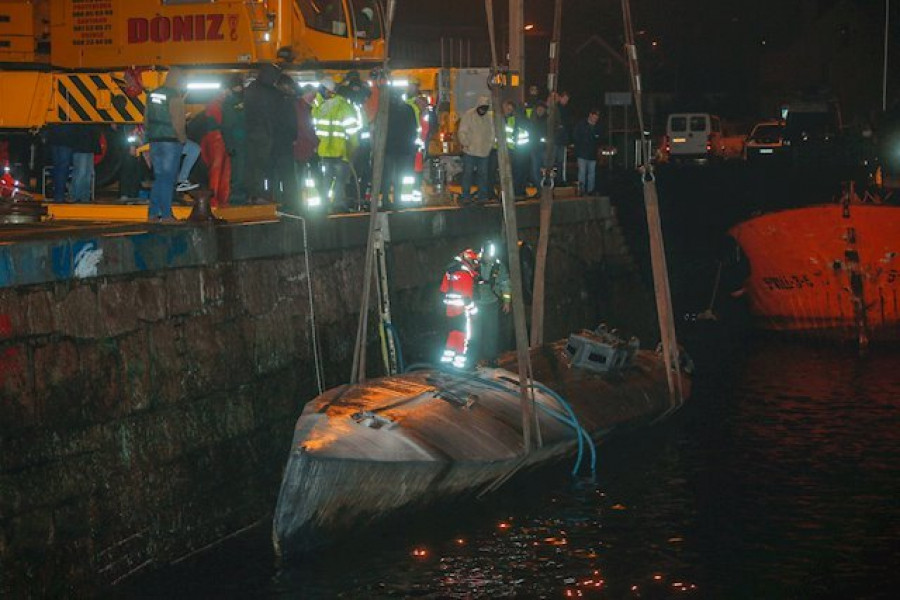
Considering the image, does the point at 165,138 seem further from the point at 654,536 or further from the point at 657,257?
the point at 654,536

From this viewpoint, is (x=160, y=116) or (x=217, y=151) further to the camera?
(x=217, y=151)

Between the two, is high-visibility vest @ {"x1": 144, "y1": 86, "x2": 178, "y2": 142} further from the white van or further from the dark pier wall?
the white van

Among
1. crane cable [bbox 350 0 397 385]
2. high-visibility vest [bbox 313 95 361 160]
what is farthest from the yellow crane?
crane cable [bbox 350 0 397 385]

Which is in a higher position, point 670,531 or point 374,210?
point 374,210

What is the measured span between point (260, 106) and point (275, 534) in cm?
562

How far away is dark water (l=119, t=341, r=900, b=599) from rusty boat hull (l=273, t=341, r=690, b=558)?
28 centimetres

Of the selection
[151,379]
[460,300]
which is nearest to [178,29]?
[460,300]

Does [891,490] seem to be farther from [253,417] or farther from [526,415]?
[253,417]

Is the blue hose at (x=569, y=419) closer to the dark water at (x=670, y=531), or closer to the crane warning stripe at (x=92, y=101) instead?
the dark water at (x=670, y=531)

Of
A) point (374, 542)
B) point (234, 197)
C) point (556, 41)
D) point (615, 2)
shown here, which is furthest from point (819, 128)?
point (374, 542)

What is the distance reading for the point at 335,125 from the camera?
17.1 m

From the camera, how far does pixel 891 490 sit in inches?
544

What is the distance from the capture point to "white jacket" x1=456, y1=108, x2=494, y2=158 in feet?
65.1

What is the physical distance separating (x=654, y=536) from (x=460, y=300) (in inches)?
161
